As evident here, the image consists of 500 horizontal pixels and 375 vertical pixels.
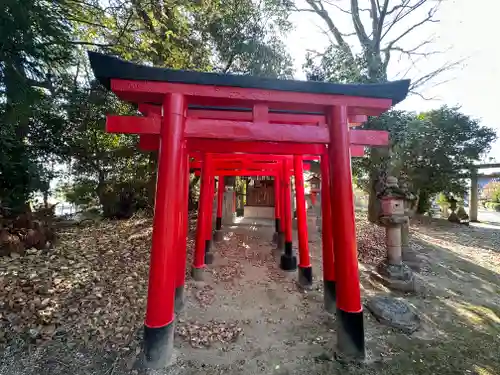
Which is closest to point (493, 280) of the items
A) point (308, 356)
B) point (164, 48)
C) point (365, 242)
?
point (365, 242)

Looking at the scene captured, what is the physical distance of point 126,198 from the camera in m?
9.61

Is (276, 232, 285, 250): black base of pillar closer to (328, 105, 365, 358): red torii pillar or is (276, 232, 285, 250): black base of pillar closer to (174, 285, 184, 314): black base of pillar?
(174, 285, 184, 314): black base of pillar

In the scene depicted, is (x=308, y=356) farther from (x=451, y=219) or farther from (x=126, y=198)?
(x=451, y=219)

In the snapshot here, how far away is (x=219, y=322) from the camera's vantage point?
3.86 meters

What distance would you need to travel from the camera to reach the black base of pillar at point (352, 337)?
302 centimetres

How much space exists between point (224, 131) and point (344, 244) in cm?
199

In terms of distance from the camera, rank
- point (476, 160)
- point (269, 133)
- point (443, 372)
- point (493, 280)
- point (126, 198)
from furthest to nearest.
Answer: point (476, 160) < point (126, 198) < point (493, 280) < point (269, 133) < point (443, 372)

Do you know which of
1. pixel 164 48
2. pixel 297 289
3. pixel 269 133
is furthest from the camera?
pixel 164 48

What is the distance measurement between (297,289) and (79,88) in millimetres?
8029

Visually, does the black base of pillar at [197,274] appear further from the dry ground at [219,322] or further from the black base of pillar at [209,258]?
the black base of pillar at [209,258]

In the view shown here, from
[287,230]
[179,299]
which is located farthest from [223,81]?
[287,230]

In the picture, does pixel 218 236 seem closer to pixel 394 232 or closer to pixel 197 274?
pixel 197 274

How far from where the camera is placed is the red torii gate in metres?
2.77

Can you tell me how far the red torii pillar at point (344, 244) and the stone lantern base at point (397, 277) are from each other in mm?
2589
